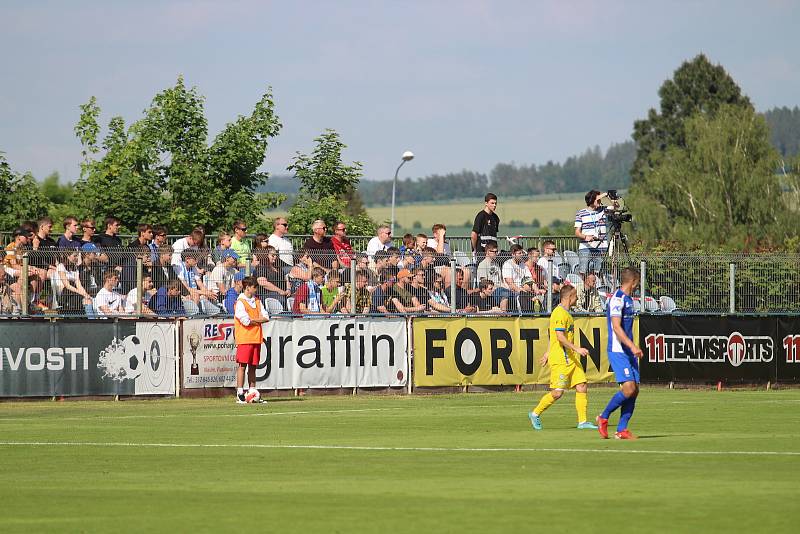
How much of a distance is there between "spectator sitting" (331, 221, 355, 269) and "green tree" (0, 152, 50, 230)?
18297mm

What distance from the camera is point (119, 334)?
2447cm

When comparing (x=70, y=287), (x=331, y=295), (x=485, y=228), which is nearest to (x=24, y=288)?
(x=70, y=287)

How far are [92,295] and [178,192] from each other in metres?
18.4

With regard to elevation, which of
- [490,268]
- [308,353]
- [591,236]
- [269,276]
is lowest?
[308,353]

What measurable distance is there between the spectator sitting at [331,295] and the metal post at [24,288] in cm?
539

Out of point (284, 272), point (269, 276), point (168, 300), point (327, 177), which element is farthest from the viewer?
point (327, 177)

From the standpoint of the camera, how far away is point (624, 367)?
15844 mm

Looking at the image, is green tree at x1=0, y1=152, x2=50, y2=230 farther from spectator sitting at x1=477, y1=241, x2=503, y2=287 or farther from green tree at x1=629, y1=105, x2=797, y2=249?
green tree at x1=629, y1=105, x2=797, y2=249

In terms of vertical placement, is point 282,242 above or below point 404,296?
above

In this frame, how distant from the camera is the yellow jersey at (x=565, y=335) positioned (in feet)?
57.3

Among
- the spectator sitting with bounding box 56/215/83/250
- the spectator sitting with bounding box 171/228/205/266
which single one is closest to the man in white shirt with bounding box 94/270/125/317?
the spectator sitting with bounding box 56/215/83/250

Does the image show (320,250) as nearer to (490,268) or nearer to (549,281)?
(490,268)

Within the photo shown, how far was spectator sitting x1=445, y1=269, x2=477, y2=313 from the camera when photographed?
87.9 feet

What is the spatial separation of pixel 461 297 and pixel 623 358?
11.1 meters
